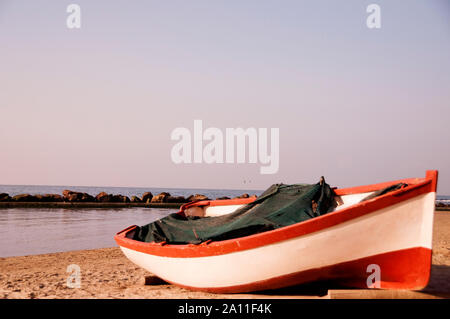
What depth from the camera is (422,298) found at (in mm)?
5684

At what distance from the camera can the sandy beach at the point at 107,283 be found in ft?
20.3

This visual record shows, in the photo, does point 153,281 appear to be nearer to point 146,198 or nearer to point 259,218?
point 259,218

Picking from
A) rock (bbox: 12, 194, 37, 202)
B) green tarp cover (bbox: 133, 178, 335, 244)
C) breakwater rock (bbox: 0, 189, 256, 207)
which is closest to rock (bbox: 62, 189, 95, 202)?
breakwater rock (bbox: 0, 189, 256, 207)

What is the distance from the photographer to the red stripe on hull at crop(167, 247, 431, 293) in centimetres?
544

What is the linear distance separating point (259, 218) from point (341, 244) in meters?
1.55

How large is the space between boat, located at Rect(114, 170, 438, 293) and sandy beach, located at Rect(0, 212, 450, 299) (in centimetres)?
26

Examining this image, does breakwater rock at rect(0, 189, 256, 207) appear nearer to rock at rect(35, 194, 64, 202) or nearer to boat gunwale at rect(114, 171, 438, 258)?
rock at rect(35, 194, 64, 202)

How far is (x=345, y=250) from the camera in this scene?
5.55 m

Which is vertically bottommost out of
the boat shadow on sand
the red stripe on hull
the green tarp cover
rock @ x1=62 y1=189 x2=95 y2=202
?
rock @ x1=62 y1=189 x2=95 y2=202

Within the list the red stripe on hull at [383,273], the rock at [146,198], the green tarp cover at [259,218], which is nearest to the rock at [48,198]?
the rock at [146,198]

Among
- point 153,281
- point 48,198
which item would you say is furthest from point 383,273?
point 48,198

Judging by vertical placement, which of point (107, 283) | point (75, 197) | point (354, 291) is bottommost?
point (75, 197)
